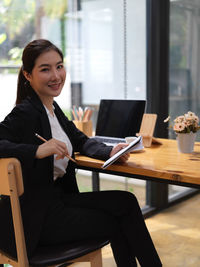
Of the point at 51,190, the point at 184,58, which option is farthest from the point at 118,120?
the point at 184,58

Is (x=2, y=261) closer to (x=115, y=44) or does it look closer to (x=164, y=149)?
(x=164, y=149)

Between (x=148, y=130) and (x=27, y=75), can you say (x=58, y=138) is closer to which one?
(x=27, y=75)

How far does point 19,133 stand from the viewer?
1598 mm

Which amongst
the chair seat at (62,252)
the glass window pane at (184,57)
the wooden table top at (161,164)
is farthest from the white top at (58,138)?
the glass window pane at (184,57)

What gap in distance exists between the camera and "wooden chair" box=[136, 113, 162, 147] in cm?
208

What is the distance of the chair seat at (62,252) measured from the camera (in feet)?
4.63

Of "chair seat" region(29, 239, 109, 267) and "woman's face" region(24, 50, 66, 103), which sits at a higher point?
"woman's face" region(24, 50, 66, 103)

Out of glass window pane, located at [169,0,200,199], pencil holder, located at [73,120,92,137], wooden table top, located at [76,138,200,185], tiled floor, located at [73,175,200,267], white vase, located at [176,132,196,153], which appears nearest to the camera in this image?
wooden table top, located at [76,138,200,185]

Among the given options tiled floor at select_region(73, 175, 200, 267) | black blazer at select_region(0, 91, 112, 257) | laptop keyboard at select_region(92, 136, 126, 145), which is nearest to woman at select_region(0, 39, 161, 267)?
black blazer at select_region(0, 91, 112, 257)

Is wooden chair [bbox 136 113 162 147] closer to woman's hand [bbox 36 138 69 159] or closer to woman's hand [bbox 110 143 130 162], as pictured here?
woman's hand [bbox 110 143 130 162]

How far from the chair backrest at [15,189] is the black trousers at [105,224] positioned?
0.11m

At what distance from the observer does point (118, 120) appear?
7.10ft

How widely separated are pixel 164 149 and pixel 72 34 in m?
→ 1.13

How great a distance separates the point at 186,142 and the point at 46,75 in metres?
0.73
